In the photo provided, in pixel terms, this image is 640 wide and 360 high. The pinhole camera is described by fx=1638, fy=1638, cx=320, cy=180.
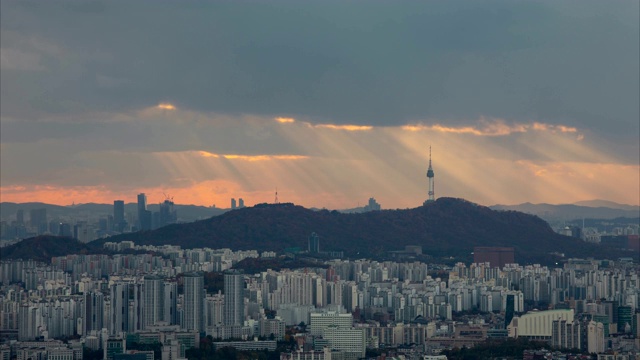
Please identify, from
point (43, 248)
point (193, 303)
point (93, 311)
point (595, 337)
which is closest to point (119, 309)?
point (93, 311)

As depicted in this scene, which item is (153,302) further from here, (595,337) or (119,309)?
(595,337)

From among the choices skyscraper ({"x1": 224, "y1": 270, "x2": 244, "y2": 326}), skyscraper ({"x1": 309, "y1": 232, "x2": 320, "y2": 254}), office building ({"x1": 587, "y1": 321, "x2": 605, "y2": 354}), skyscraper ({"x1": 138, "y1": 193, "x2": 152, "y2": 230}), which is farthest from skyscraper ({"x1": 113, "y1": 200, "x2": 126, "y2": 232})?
office building ({"x1": 587, "y1": 321, "x2": 605, "y2": 354})

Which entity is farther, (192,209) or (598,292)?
(192,209)

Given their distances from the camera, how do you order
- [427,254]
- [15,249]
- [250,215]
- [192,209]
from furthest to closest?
[192,209] < [250,215] < [427,254] < [15,249]

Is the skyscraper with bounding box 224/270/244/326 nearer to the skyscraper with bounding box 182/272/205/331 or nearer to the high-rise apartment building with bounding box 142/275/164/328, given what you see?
the skyscraper with bounding box 182/272/205/331

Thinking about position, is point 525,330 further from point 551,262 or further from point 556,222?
point 556,222

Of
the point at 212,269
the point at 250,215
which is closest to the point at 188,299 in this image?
the point at 212,269

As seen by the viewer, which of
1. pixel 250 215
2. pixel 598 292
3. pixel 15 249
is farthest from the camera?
pixel 250 215
